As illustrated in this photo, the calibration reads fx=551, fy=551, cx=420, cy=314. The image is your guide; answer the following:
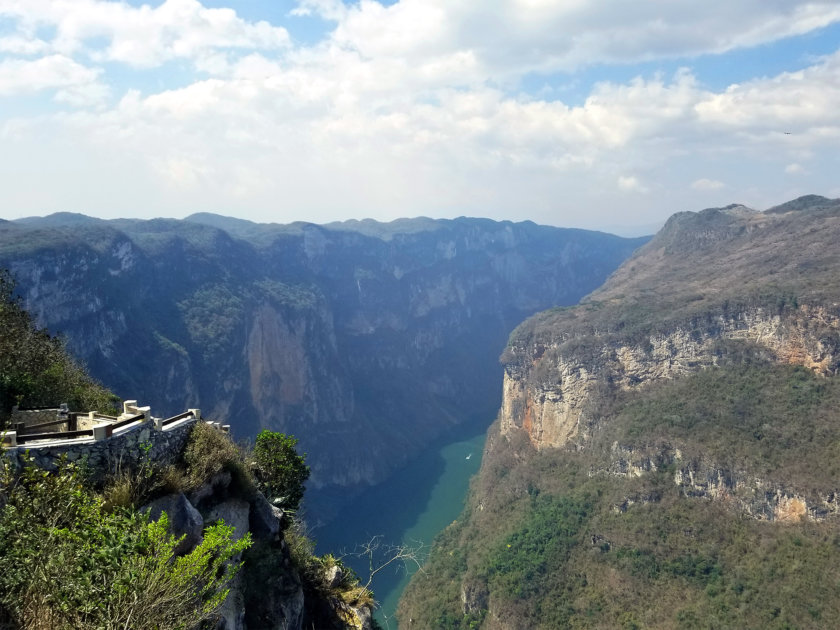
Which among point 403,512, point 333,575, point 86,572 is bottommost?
point 403,512

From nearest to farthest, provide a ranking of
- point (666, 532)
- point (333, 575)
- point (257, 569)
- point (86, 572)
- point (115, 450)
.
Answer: point (86, 572) < point (115, 450) < point (257, 569) < point (333, 575) < point (666, 532)

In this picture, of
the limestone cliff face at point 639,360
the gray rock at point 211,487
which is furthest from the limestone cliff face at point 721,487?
the gray rock at point 211,487

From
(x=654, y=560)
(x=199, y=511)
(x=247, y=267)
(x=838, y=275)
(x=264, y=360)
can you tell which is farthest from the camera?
(x=247, y=267)

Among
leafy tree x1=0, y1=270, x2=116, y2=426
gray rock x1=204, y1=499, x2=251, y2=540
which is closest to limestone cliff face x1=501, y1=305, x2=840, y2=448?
gray rock x1=204, y1=499, x2=251, y2=540

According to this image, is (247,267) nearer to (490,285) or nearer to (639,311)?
(639,311)

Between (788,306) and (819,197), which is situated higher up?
(819,197)

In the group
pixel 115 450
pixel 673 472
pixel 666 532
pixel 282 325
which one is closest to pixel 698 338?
pixel 673 472

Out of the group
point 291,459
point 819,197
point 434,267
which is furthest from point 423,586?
point 434,267

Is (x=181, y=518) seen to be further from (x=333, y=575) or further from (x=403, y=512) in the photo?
(x=403, y=512)
